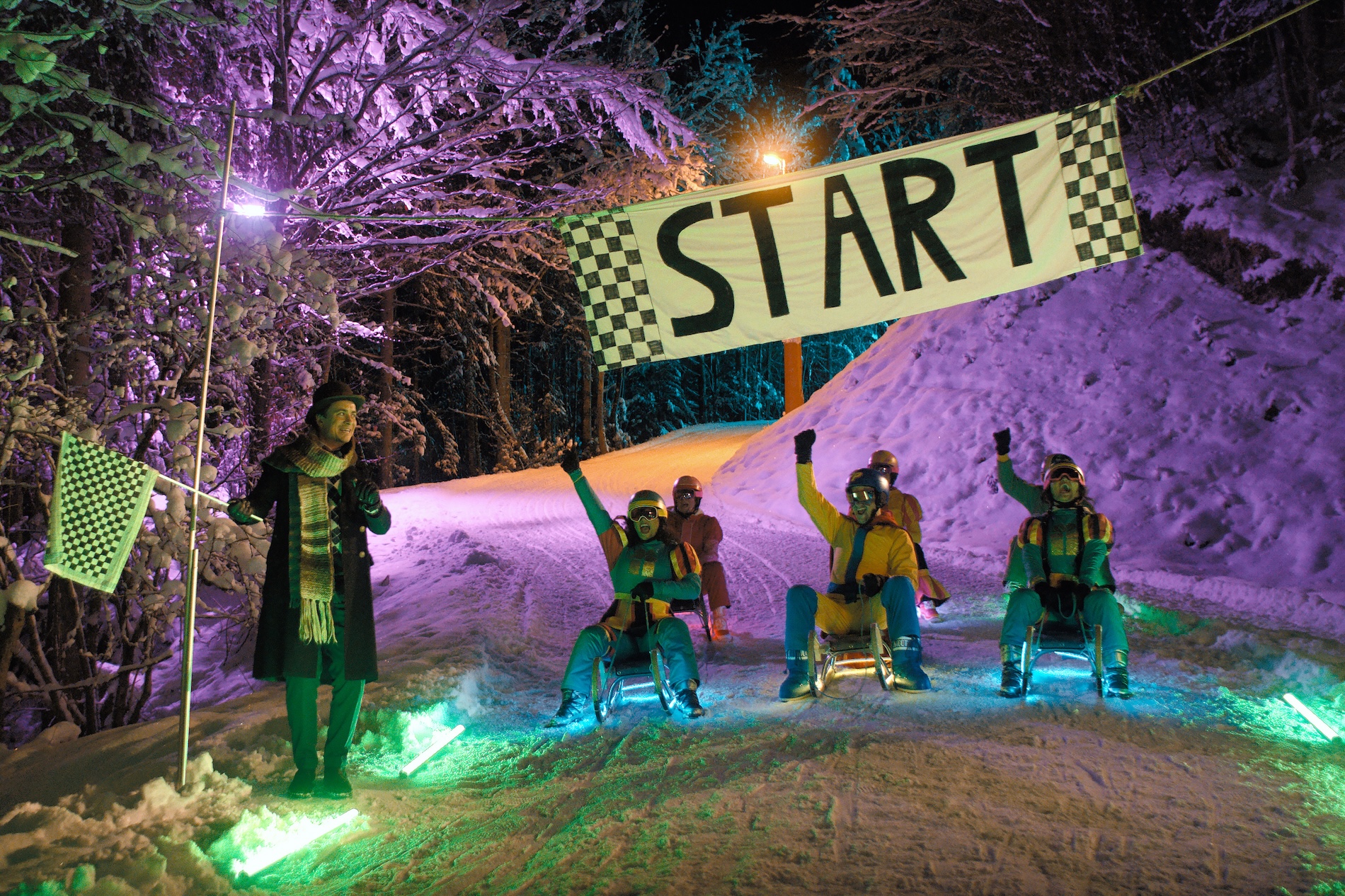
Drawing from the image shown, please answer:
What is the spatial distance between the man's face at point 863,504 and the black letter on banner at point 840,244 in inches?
52.9

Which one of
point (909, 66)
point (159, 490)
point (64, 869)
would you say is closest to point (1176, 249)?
point (909, 66)

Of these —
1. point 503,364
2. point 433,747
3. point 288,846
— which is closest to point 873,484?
point 433,747

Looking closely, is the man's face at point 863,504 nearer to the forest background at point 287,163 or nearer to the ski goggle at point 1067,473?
the ski goggle at point 1067,473

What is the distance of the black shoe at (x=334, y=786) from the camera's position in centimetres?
374

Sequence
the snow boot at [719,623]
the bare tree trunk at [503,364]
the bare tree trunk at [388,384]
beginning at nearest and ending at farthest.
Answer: the snow boot at [719,623]
the bare tree trunk at [388,384]
the bare tree trunk at [503,364]

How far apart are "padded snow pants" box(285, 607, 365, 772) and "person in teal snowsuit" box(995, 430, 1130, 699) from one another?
3688mm

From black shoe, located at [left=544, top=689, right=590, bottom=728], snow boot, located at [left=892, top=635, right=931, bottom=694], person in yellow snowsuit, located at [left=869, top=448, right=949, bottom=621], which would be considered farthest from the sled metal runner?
black shoe, located at [left=544, top=689, right=590, bottom=728]

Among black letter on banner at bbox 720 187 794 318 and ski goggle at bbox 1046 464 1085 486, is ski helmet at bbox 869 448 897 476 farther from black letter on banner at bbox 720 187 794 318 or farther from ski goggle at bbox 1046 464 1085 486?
black letter on banner at bbox 720 187 794 318

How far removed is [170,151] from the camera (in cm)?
457

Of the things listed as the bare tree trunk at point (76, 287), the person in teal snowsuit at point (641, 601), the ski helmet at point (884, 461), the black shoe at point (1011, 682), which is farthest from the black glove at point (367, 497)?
the ski helmet at point (884, 461)

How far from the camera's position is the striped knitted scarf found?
3.69 m

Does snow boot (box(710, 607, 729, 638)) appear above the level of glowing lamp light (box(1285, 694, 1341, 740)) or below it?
above

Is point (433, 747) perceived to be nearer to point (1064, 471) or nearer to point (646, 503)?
point (646, 503)

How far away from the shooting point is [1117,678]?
190 inches
